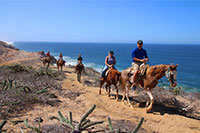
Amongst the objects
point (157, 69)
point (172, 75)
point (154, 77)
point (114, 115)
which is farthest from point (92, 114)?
point (172, 75)

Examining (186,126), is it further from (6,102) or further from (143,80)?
(6,102)

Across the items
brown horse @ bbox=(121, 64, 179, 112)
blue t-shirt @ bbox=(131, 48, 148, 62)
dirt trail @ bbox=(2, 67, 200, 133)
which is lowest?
dirt trail @ bbox=(2, 67, 200, 133)

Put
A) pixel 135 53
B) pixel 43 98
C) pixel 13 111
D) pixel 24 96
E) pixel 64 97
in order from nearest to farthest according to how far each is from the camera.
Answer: pixel 13 111 → pixel 24 96 → pixel 43 98 → pixel 135 53 → pixel 64 97

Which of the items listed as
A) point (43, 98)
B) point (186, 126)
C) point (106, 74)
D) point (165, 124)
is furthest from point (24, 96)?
point (186, 126)

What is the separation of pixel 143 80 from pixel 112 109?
1.92m

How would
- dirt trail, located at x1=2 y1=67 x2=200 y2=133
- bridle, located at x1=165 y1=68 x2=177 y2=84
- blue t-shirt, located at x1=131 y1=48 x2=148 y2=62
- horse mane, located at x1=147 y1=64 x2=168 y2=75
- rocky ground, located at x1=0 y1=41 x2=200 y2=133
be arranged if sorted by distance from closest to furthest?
rocky ground, located at x1=0 y1=41 x2=200 y2=133 → dirt trail, located at x1=2 y1=67 x2=200 y2=133 → bridle, located at x1=165 y1=68 x2=177 y2=84 → horse mane, located at x1=147 y1=64 x2=168 y2=75 → blue t-shirt, located at x1=131 y1=48 x2=148 y2=62

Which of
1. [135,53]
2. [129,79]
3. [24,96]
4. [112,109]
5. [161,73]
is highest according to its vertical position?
[135,53]

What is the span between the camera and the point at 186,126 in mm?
5984

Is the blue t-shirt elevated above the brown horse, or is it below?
above

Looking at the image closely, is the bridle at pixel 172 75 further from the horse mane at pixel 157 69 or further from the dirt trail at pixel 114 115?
the dirt trail at pixel 114 115

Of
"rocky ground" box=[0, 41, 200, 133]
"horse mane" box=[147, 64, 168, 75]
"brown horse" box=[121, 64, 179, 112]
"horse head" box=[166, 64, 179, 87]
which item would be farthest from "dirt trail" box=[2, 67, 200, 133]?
"horse mane" box=[147, 64, 168, 75]

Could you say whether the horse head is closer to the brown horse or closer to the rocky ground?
the brown horse

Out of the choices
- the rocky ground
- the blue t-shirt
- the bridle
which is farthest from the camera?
the blue t-shirt

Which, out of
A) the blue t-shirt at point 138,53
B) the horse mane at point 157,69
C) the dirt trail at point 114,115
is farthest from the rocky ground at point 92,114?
the blue t-shirt at point 138,53
